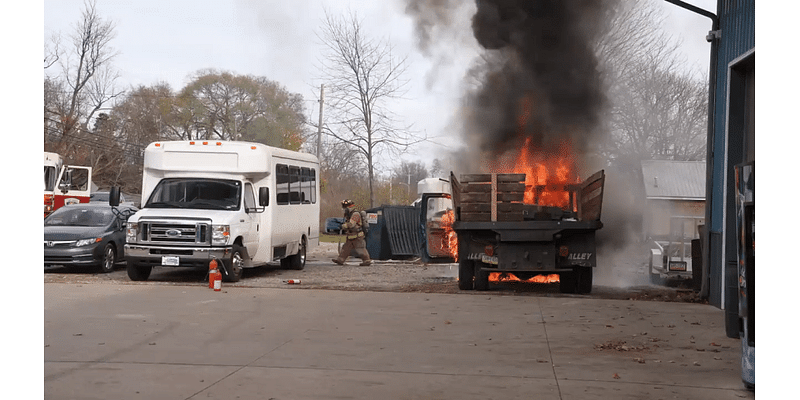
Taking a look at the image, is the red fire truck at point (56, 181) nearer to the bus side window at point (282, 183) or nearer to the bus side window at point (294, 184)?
the bus side window at point (294, 184)

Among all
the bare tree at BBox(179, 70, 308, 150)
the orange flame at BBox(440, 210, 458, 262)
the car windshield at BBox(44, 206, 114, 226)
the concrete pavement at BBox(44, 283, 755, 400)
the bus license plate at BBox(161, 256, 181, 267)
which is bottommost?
the concrete pavement at BBox(44, 283, 755, 400)

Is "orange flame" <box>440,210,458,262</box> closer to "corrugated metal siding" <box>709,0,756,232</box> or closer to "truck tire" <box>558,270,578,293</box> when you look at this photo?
"truck tire" <box>558,270,578,293</box>

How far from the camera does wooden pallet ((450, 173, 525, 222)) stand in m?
14.8

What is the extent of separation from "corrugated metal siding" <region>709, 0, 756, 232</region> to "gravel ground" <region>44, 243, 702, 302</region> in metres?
1.81

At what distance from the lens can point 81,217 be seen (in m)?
19.9

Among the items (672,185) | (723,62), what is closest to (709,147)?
(723,62)

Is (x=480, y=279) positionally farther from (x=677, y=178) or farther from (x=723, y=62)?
(x=677, y=178)

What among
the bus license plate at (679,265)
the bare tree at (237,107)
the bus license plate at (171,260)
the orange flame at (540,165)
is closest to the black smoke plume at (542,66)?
the orange flame at (540,165)

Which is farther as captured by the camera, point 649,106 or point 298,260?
point 649,106

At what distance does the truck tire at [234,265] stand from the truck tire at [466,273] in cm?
442

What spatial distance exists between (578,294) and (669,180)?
84.5ft

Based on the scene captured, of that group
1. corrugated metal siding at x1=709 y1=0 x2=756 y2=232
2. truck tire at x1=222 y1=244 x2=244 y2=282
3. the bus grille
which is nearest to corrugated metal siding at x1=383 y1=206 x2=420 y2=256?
truck tire at x1=222 y1=244 x2=244 y2=282

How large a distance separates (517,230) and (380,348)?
5716 millimetres
